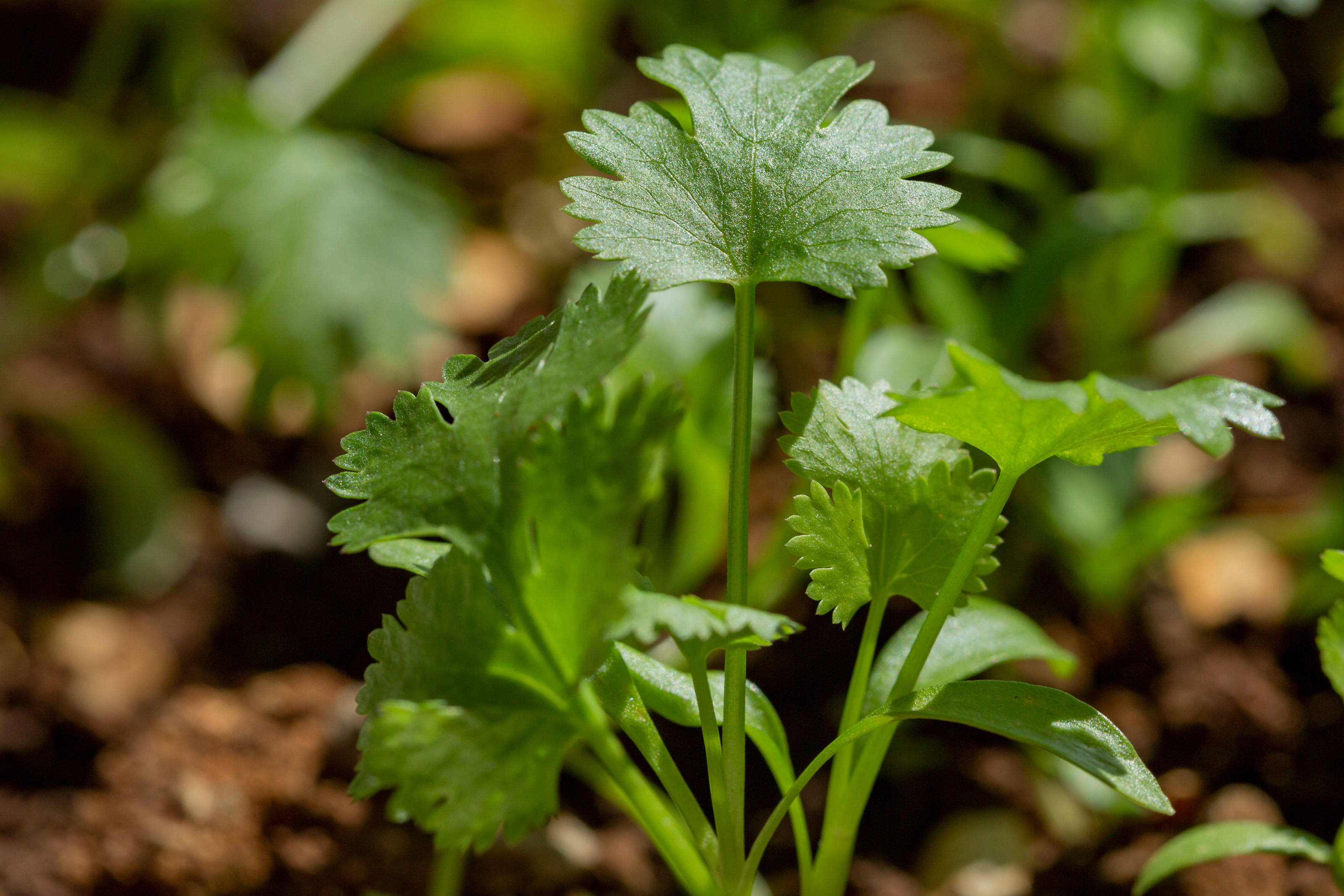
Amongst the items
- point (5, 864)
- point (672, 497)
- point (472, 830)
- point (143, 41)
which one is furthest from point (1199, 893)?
point (143, 41)

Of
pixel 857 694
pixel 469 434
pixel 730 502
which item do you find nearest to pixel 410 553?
pixel 469 434

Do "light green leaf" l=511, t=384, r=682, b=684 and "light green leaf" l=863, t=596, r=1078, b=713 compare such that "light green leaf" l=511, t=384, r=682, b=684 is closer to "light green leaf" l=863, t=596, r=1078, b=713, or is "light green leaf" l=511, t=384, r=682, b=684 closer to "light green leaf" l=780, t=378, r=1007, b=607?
"light green leaf" l=780, t=378, r=1007, b=607

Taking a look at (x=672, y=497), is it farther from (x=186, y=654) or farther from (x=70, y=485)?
(x=70, y=485)

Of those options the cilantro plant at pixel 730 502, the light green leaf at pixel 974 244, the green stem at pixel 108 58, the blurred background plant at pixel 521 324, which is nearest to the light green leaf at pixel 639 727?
the cilantro plant at pixel 730 502

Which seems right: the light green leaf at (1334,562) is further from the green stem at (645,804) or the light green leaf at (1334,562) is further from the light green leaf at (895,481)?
the green stem at (645,804)

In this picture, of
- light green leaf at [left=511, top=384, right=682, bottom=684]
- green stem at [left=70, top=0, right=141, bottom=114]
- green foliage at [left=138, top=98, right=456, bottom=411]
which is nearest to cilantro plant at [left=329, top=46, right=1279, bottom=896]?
light green leaf at [left=511, top=384, right=682, bottom=684]
